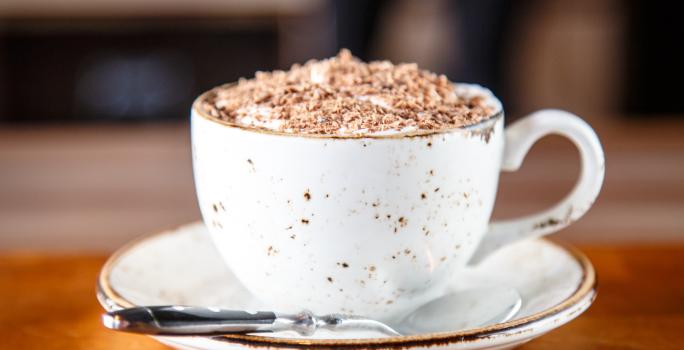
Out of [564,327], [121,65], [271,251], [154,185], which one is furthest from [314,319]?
[121,65]

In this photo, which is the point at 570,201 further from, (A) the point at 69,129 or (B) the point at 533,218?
(A) the point at 69,129

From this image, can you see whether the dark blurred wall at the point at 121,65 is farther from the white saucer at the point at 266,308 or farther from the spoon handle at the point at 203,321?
the spoon handle at the point at 203,321

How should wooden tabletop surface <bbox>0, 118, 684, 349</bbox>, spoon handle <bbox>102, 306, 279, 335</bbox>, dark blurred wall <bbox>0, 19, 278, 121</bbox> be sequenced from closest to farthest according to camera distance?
1. spoon handle <bbox>102, 306, 279, 335</bbox>
2. wooden tabletop surface <bbox>0, 118, 684, 349</bbox>
3. dark blurred wall <bbox>0, 19, 278, 121</bbox>

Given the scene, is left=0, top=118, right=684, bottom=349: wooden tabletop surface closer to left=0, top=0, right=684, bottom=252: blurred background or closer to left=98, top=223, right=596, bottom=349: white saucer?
left=0, top=0, right=684, bottom=252: blurred background

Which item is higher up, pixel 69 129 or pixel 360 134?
pixel 360 134

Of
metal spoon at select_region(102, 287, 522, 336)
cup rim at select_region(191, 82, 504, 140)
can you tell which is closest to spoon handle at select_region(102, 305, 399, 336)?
metal spoon at select_region(102, 287, 522, 336)

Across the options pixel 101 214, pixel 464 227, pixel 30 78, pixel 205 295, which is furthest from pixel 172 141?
pixel 464 227

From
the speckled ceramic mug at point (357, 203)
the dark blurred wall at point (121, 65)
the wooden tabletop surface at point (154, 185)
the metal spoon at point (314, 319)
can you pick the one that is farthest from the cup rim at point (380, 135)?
the dark blurred wall at point (121, 65)
